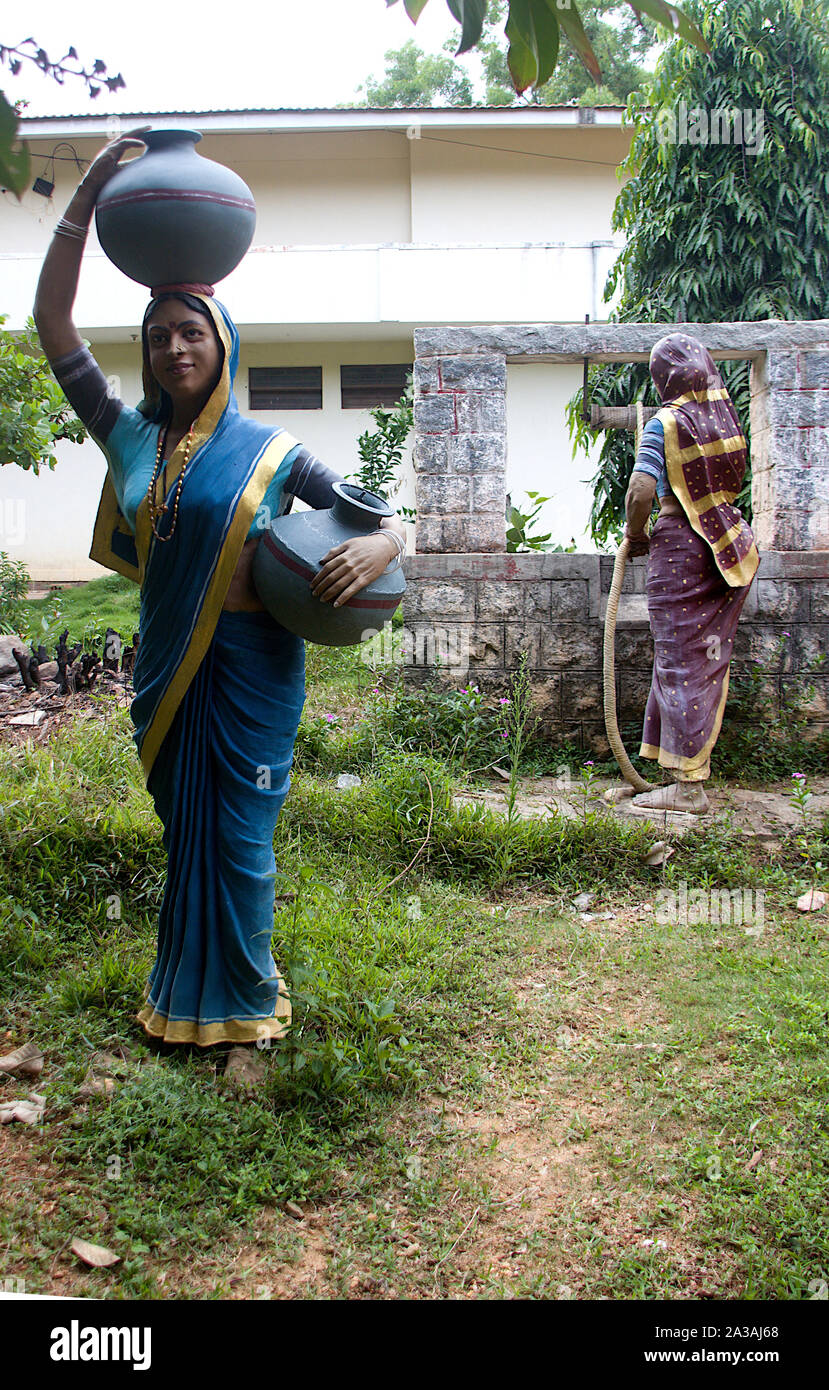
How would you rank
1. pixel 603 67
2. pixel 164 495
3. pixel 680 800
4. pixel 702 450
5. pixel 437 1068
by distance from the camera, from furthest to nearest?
1. pixel 603 67
2. pixel 680 800
3. pixel 702 450
4. pixel 437 1068
5. pixel 164 495

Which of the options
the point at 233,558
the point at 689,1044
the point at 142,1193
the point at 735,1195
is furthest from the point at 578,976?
the point at 233,558

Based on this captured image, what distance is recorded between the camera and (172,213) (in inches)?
90.1

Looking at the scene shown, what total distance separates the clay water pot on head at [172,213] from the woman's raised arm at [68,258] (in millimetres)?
44

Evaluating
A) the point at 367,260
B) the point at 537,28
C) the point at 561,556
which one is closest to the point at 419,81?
the point at 367,260

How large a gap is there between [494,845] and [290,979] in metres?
1.56

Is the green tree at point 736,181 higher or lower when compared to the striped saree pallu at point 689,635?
higher

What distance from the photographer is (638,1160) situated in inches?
100

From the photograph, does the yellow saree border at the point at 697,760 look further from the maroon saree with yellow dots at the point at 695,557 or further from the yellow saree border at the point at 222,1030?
the yellow saree border at the point at 222,1030

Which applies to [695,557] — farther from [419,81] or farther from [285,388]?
[419,81]

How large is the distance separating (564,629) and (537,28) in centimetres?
443

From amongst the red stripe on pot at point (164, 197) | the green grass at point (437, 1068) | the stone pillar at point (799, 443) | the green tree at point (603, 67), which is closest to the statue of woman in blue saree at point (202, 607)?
the red stripe on pot at point (164, 197)

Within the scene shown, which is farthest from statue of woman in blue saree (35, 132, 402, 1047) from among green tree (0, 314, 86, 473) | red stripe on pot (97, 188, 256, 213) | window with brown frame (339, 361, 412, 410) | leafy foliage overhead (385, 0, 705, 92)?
window with brown frame (339, 361, 412, 410)

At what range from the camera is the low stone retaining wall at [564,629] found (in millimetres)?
5664

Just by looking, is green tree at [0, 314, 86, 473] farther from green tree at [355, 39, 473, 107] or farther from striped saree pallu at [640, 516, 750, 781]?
green tree at [355, 39, 473, 107]
